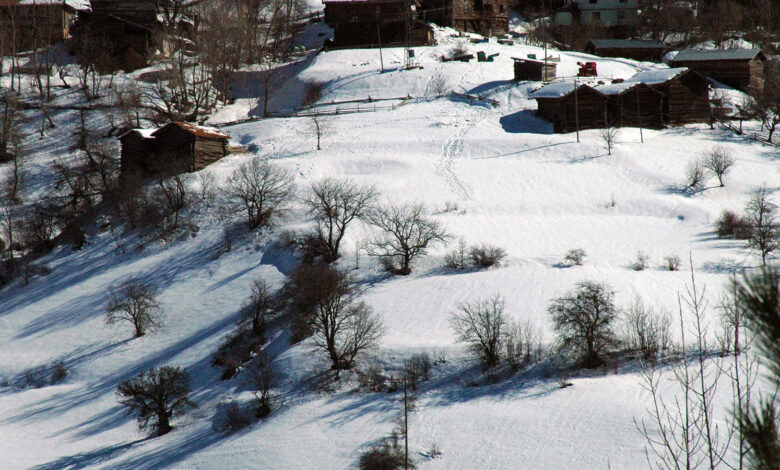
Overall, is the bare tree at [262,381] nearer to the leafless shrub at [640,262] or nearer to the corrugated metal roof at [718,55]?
the leafless shrub at [640,262]

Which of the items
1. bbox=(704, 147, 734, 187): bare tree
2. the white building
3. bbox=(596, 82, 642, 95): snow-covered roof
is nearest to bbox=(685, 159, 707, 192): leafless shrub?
bbox=(704, 147, 734, 187): bare tree

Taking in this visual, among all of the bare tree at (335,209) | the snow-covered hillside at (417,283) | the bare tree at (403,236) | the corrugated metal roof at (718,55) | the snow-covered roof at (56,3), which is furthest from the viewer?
the snow-covered roof at (56,3)

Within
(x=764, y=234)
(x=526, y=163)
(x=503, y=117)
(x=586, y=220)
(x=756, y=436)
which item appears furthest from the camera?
(x=503, y=117)

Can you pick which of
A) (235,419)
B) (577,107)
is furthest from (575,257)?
(577,107)

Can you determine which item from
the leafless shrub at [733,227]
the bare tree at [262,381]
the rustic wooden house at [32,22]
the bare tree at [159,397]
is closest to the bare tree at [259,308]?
the bare tree at [262,381]

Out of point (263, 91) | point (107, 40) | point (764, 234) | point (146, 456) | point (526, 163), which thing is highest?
point (107, 40)

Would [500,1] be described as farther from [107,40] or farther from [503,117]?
[107,40]

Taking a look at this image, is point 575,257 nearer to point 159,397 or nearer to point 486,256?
point 486,256

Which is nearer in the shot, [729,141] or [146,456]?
[146,456]

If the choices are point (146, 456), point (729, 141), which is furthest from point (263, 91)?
point (146, 456)
